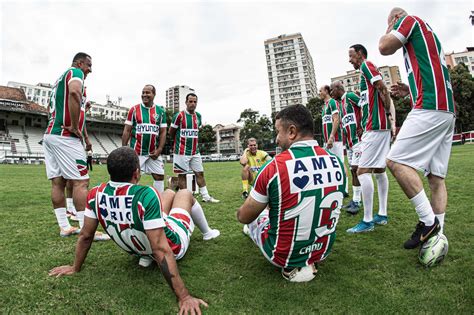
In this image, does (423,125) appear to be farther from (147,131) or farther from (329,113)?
(147,131)

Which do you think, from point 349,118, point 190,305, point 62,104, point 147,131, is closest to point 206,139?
point 147,131

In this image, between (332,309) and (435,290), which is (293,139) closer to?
(332,309)

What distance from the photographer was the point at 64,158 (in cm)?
411

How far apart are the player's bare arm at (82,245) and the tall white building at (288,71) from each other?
102m

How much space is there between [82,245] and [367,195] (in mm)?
3756

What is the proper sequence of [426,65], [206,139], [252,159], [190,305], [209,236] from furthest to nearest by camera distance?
1. [206,139]
2. [252,159]
3. [209,236]
4. [426,65]
5. [190,305]

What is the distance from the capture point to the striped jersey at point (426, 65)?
2943 millimetres

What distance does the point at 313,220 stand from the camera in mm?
2344

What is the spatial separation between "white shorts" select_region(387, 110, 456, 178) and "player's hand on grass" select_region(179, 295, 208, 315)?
8.16 ft

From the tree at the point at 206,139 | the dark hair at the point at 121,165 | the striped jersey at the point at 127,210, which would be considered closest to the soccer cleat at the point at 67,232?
the striped jersey at the point at 127,210

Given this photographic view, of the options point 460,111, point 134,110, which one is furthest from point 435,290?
point 460,111

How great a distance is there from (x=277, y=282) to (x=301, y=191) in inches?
35.6

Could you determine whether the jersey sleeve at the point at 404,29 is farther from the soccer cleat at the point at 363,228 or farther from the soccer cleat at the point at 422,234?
the soccer cleat at the point at 363,228

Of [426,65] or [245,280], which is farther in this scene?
[426,65]
